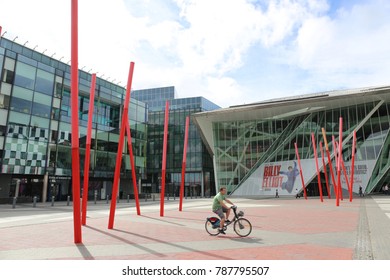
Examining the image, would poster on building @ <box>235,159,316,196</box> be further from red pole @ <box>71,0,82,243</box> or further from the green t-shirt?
red pole @ <box>71,0,82,243</box>

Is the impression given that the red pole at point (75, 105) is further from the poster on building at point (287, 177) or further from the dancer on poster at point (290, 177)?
the dancer on poster at point (290, 177)

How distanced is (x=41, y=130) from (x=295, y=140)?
32694mm

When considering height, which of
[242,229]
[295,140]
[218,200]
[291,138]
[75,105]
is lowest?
[242,229]

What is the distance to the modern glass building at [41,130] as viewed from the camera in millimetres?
30906

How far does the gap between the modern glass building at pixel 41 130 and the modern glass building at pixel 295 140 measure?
14.3 metres

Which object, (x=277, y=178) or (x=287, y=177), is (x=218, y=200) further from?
(x=277, y=178)

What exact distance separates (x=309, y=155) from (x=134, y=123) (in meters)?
25.1

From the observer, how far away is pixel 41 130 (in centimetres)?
3394

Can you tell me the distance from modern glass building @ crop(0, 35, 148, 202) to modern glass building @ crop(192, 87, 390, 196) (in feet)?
47.1

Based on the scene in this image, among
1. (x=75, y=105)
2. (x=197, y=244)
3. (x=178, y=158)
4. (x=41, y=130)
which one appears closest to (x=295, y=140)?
(x=178, y=158)

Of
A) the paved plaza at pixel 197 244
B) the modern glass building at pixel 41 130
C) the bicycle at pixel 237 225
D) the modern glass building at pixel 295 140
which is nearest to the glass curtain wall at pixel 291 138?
the modern glass building at pixel 295 140

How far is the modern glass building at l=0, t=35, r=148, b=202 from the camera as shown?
30906 mm
